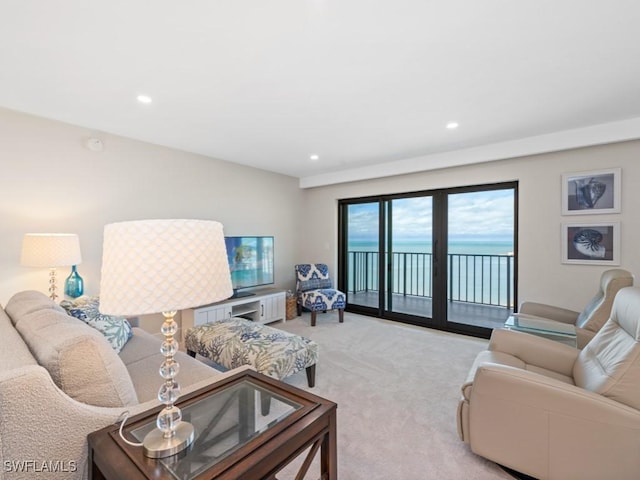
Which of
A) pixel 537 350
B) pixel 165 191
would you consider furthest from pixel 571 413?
pixel 165 191

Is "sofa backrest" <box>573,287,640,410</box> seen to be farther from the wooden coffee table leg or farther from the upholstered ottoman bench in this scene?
the upholstered ottoman bench

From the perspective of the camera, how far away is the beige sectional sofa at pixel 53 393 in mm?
792

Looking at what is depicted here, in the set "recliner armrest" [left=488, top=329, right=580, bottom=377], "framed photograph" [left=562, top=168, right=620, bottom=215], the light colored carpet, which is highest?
"framed photograph" [left=562, top=168, right=620, bottom=215]

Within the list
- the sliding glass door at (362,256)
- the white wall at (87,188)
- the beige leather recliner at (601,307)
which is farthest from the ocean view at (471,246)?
the white wall at (87,188)

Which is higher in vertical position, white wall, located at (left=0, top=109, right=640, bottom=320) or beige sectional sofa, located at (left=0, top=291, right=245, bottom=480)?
white wall, located at (left=0, top=109, right=640, bottom=320)

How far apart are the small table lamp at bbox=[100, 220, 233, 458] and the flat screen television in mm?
2984

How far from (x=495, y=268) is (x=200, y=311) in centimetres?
450

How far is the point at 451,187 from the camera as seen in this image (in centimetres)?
395

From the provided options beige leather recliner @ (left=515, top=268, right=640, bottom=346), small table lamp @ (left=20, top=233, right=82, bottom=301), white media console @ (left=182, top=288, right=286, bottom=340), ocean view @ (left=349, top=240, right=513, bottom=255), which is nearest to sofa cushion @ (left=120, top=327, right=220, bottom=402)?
small table lamp @ (left=20, top=233, right=82, bottom=301)

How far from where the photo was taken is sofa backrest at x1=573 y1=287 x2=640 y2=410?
4.35ft

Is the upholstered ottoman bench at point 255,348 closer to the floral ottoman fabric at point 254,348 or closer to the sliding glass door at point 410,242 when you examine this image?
the floral ottoman fabric at point 254,348

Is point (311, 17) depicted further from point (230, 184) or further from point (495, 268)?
point (495, 268)

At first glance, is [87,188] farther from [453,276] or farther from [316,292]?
[453,276]

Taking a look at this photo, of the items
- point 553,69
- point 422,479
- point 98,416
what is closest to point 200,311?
point 98,416
